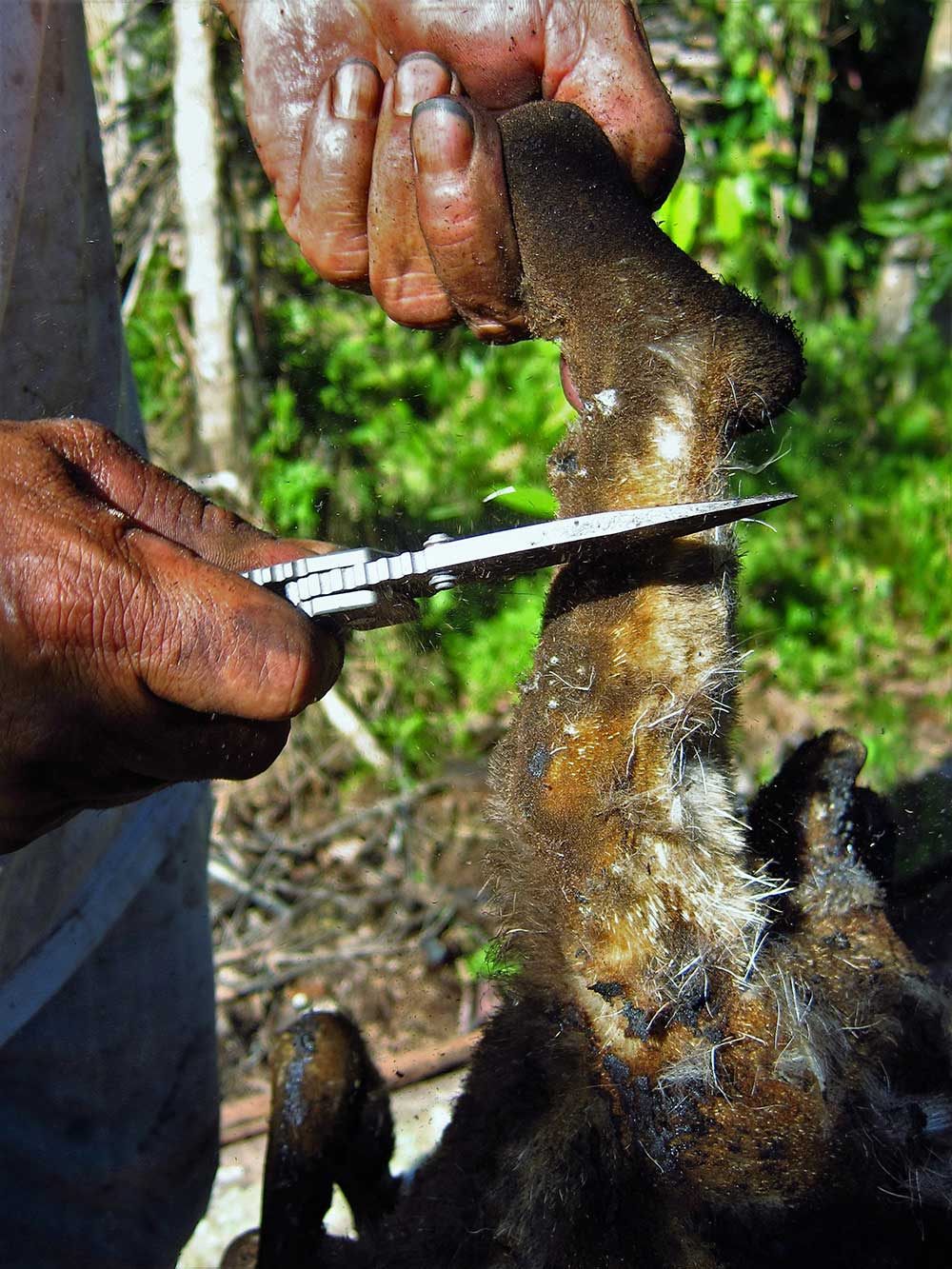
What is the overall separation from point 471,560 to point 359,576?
153 mm

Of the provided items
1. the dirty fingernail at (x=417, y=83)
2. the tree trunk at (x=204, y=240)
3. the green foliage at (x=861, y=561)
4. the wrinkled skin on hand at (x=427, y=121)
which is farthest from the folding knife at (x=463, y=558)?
the tree trunk at (x=204, y=240)

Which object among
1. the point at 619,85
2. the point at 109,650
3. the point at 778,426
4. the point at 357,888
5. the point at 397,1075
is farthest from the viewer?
the point at 357,888

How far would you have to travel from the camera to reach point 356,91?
178cm

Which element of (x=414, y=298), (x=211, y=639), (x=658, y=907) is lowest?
(x=658, y=907)

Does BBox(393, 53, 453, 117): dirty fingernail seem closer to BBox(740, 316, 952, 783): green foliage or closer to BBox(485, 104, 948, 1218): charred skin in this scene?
BBox(485, 104, 948, 1218): charred skin

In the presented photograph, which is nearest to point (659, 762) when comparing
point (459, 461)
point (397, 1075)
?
point (397, 1075)

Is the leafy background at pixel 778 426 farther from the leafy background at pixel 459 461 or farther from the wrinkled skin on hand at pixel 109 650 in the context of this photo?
the wrinkled skin on hand at pixel 109 650

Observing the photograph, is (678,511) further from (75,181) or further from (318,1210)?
(318,1210)

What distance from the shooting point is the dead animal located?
4.68 feet

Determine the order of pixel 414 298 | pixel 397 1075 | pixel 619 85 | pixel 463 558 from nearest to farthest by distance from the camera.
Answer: pixel 463 558 → pixel 619 85 → pixel 414 298 → pixel 397 1075

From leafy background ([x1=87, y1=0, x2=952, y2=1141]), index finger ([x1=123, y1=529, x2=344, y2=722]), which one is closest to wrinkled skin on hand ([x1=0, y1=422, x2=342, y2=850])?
index finger ([x1=123, y1=529, x2=344, y2=722])

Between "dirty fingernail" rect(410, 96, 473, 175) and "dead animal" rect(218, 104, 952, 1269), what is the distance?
0.07m

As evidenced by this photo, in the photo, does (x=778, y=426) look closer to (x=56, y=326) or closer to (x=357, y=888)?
(x=357, y=888)

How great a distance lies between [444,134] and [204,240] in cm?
344
